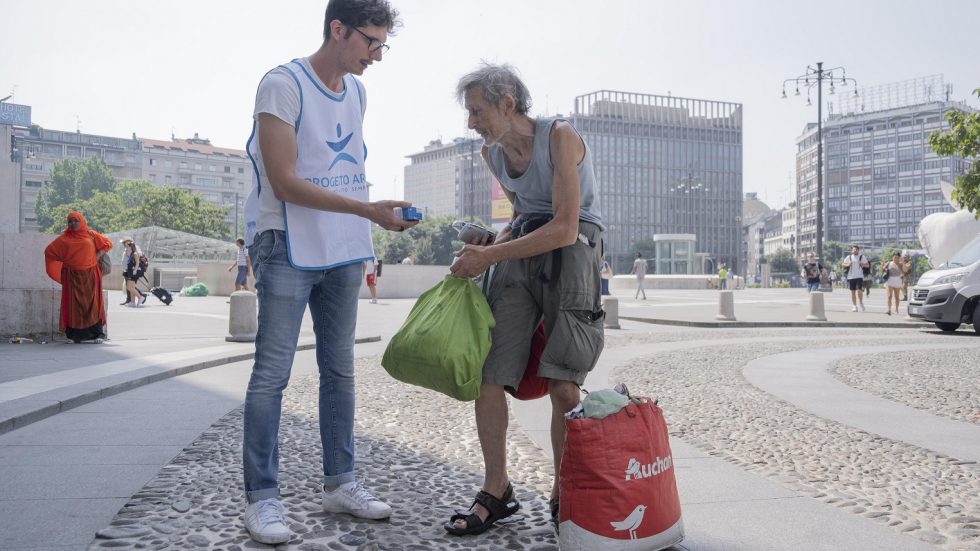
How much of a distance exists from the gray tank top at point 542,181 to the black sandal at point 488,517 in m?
1.01

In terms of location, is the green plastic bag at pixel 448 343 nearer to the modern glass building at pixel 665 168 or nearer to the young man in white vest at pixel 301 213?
the young man in white vest at pixel 301 213

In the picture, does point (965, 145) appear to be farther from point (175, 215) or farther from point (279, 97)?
point (175, 215)

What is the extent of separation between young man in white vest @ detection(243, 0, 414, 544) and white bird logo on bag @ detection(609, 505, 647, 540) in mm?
949

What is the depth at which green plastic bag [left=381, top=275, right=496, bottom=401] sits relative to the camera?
8.93 feet

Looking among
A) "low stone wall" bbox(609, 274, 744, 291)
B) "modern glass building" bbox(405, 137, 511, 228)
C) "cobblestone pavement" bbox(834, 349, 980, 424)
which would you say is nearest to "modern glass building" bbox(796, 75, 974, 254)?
"modern glass building" bbox(405, 137, 511, 228)

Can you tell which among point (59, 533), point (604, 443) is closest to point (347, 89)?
point (604, 443)

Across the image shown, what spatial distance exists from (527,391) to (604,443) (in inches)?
23.1

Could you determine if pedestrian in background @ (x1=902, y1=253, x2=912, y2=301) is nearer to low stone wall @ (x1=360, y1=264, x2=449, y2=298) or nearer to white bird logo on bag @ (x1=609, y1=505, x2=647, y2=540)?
low stone wall @ (x1=360, y1=264, x2=449, y2=298)

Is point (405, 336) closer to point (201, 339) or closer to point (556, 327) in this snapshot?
point (556, 327)

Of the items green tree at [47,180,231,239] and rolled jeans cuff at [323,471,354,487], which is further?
green tree at [47,180,231,239]

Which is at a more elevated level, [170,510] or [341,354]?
[341,354]

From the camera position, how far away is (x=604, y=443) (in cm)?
242

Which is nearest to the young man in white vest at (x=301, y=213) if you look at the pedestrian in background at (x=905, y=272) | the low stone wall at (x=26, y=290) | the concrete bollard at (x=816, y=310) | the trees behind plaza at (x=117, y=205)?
the low stone wall at (x=26, y=290)

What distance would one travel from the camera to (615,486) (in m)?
2.40
